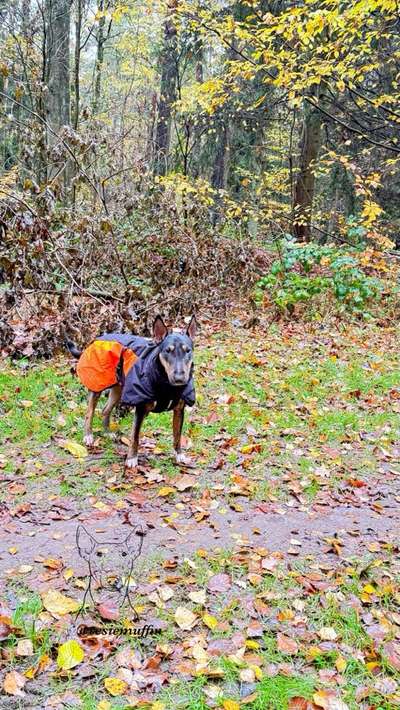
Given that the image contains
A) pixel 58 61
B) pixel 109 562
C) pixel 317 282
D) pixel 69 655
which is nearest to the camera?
pixel 69 655

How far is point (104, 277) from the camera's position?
30.6 feet

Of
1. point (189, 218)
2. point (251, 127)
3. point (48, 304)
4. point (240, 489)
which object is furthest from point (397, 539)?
point (251, 127)

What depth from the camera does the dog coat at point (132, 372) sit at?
15.0 ft

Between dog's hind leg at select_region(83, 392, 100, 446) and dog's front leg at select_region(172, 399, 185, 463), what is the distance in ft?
2.80

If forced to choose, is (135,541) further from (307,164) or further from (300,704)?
(307,164)

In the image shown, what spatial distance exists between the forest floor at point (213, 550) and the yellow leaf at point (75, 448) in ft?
0.10

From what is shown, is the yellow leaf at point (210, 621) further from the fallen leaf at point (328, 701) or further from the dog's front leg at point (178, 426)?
the dog's front leg at point (178, 426)

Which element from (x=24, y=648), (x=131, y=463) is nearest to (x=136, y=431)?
(x=131, y=463)

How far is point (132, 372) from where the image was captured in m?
4.75

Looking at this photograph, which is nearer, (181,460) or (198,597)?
(198,597)

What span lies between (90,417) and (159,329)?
1346mm


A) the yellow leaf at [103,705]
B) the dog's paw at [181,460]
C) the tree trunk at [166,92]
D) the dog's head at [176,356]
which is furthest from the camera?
the tree trunk at [166,92]

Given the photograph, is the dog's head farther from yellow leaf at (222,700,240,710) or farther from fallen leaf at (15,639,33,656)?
yellow leaf at (222,700,240,710)

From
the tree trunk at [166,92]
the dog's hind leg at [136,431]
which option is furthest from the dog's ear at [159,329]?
the tree trunk at [166,92]
